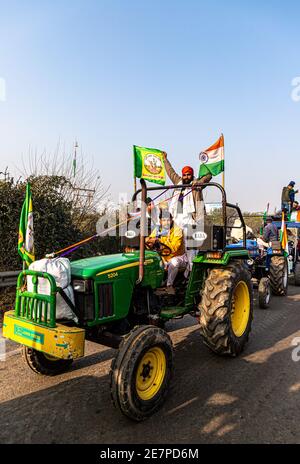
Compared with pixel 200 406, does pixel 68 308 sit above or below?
above

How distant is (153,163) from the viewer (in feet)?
26.3

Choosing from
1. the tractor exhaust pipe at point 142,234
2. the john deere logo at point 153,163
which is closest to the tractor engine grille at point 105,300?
the tractor exhaust pipe at point 142,234

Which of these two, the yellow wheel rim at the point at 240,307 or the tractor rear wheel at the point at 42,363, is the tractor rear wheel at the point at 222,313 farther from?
the tractor rear wheel at the point at 42,363

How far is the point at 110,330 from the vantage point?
3.68 m

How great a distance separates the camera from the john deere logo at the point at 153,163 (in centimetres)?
786

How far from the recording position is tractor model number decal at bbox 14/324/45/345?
9.68ft

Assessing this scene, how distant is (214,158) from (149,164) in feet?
4.85

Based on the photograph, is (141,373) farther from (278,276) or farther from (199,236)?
(278,276)

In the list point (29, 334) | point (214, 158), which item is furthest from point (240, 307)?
point (214, 158)

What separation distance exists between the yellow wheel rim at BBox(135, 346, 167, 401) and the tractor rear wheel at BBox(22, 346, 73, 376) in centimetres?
122

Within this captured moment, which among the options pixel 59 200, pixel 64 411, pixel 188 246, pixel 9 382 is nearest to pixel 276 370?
pixel 188 246
